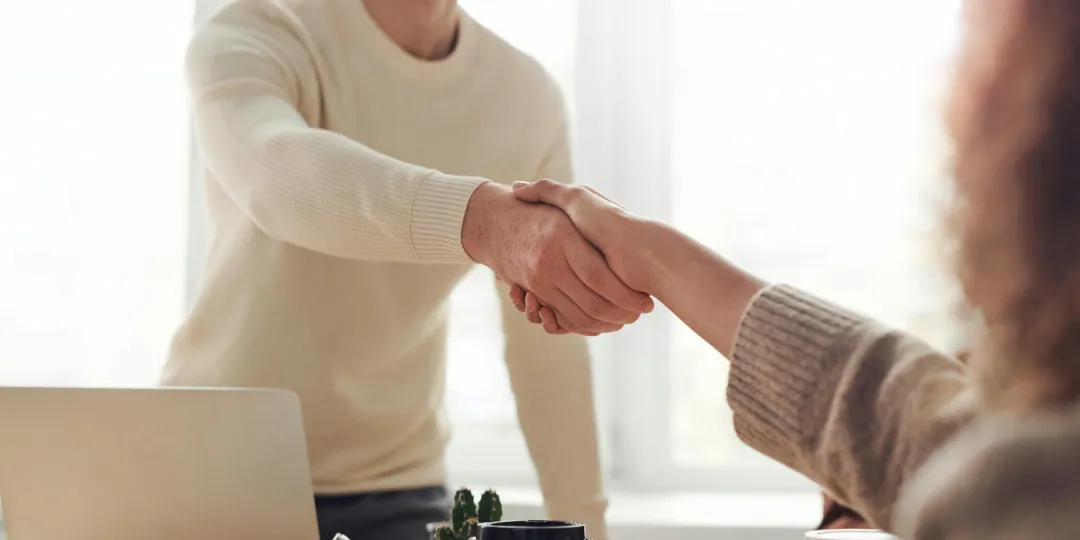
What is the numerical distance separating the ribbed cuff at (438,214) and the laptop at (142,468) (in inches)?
12.3

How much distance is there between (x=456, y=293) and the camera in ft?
7.82

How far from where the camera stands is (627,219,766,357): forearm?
2.76ft

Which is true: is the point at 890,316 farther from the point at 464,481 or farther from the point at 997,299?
the point at 997,299

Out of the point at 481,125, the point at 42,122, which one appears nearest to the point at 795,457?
the point at 481,125

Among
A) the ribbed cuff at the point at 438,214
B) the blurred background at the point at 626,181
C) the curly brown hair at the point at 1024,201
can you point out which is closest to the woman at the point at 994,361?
the curly brown hair at the point at 1024,201

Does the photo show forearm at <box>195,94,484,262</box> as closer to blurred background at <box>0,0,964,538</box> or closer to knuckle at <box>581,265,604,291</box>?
knuckle at <box>581,265,604,291</box>

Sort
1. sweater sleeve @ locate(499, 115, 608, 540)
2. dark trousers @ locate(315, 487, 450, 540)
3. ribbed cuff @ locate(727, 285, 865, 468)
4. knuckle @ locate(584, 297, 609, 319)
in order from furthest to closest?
sweater sleeve @ locate(499, 115, 608, 540) < dark trousers @ locate(315, 487, 450, 540) < knuckle @ locate(584, 297, 609, 319) < ribbed cuff @ locate(727, 285, 865, 468)

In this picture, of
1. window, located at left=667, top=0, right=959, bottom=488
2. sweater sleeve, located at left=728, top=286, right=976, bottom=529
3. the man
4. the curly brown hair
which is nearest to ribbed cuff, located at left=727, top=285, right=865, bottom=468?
sweater sleeve, located at left=728, top=286, right=976, bottom=529

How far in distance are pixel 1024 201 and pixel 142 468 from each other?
2.68ft

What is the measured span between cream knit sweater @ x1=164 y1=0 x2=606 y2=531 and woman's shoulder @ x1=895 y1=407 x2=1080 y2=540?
2.84ft

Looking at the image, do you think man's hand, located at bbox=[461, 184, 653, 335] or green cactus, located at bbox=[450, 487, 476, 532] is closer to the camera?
green cactus, located at bbox=[450, 487, 476, 532]

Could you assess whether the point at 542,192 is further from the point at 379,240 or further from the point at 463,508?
the point at 463,508

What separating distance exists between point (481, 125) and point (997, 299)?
1271 mm

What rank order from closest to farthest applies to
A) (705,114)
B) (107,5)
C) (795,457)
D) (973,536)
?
(973,536) < (795,457) < (705,114) < (107,5)
